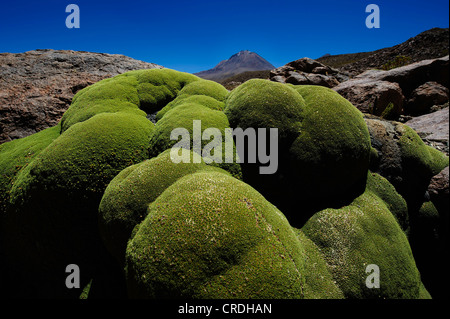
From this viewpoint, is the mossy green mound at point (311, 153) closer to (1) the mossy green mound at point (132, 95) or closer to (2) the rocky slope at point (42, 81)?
(1) the mossy green mound at point (132, 95)

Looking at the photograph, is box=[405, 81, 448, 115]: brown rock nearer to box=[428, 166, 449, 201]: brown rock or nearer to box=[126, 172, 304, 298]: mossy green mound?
box=[428, 166, 449, 201]: brown rock

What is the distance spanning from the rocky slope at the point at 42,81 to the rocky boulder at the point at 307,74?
531 inches

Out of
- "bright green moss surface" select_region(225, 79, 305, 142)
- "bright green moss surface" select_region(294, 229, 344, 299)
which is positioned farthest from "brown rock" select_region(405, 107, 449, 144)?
"bright green moss surface" select_region(294, 229, 344, 299)

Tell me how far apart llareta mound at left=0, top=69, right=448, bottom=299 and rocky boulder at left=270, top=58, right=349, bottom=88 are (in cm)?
1479

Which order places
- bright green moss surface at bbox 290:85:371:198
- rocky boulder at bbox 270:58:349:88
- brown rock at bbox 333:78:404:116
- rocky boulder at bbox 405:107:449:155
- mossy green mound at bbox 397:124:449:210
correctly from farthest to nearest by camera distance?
rocky boulder at bbox 270:58:349:88 → brown rock at bbox 333:78:404:116 → rocky boulder at bbox 405:107:449:155 → mossy green mound at bbox 397:124:449:210 → bright green moss surface at bbox 290:85:371:198

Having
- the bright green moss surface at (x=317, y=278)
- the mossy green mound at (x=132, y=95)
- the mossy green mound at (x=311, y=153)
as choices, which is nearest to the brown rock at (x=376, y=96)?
the mossy green mound at (x=311, y=153)

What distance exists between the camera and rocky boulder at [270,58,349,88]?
21281mm

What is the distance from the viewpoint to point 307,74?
22.6m

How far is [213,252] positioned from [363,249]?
3.86m

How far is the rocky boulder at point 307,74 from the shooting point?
69.8 ft

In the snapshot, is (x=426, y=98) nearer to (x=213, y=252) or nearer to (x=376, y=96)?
(x=376, y=96)

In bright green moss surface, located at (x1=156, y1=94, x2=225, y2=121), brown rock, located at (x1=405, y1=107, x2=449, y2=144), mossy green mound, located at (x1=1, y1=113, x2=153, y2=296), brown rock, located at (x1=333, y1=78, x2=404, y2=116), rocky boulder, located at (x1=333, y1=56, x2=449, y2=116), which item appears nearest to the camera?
mossy green mound, located at (x1=1, y1=113, x2=153, y2=296)

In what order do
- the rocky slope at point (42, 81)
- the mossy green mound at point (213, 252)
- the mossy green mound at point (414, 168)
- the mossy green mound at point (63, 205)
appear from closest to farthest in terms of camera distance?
1. the mossy green mound at point (213, 252)
2. the mossy green mound at point (63, 205)
3. the mossy green mound at point (414, 168)
4. the rocky slope at point (42, 81)
